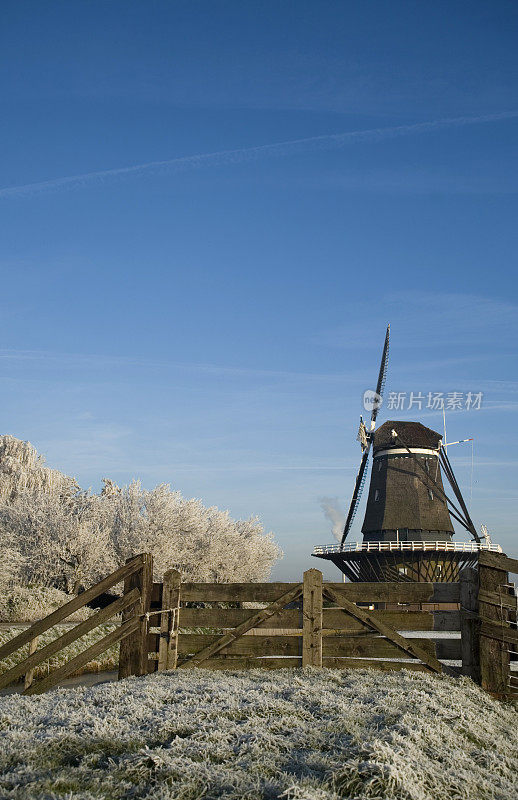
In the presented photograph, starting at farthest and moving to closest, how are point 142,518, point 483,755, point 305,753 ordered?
1. point 142,518
2. point 483,755
3. point 305,753

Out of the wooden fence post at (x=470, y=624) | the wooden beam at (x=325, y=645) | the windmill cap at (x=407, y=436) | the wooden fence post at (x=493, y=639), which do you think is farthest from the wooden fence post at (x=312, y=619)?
the windmill cap at (x=407, y=436)

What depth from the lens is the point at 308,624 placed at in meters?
11.8

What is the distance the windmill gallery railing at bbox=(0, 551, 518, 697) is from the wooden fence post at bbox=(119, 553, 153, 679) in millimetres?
17

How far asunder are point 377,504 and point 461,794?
2035 inches

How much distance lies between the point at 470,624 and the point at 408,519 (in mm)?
44314

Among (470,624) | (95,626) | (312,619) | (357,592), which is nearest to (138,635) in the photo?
(95,626)

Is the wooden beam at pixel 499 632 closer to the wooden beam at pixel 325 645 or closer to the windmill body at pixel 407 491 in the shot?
the wooden beam at pixel 325 645

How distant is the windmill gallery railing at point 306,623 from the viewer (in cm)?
1109

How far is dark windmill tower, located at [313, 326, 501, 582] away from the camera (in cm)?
5084

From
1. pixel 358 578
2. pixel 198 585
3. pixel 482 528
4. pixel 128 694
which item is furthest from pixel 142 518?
pixel 128 694

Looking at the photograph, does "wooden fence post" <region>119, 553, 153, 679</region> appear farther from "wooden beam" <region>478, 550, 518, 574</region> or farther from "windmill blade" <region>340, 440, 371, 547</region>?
"windmill blade" <region>340, 440, 371, 547</region>

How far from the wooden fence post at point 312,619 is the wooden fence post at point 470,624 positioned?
244 cm

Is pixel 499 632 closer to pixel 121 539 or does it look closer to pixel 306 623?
pixel 306 623

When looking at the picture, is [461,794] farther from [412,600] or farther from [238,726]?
[412,600]
